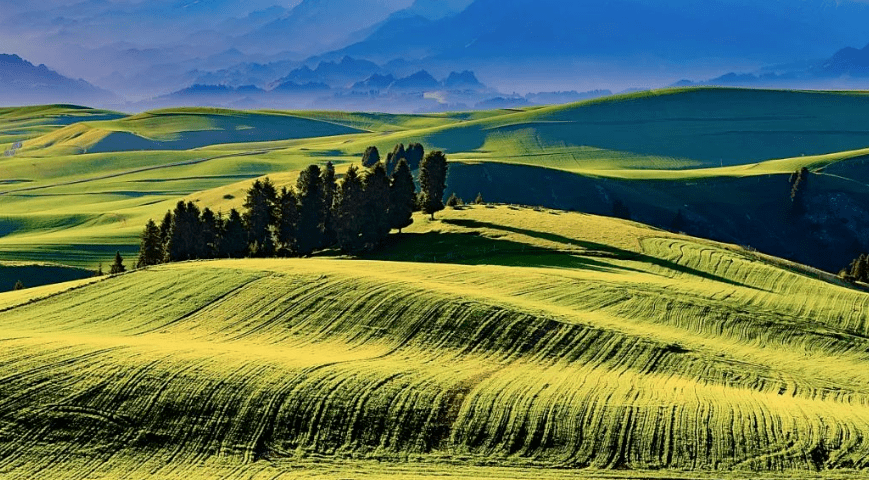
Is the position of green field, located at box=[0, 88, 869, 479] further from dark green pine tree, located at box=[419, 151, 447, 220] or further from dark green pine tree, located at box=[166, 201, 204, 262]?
dark green pine tree, located at box=[419, 151, 447, 220]

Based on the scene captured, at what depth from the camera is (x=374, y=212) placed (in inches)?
4087

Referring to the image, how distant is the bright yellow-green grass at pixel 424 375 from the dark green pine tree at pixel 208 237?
66.6 feet

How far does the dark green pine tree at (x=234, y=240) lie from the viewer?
99625 mm

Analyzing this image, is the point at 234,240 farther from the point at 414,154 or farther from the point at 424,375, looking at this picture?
the point at 414,154

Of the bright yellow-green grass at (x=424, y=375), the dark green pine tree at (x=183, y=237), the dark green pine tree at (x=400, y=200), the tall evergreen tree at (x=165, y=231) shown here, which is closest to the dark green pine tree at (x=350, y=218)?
the dark green pine tree at (x=400, y=200)

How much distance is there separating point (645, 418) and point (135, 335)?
3210 cm

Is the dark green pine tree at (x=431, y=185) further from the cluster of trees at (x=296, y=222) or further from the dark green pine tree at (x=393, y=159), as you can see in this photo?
the dark green pine tree at (x=393, y=159)

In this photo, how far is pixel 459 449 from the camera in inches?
1688

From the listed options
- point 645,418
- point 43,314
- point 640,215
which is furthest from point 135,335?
point 640,215

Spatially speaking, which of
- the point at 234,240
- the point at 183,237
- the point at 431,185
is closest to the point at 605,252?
the point at 431,185

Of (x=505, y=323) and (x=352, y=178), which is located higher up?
(x=352, y=178)

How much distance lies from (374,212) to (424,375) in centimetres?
5501

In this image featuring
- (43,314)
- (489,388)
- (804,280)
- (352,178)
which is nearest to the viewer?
(489,388)

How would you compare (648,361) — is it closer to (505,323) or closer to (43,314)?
(505,323)
